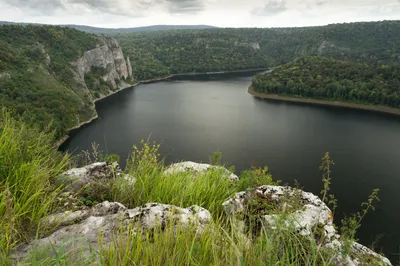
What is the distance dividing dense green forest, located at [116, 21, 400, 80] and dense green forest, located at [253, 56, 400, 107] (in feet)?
141

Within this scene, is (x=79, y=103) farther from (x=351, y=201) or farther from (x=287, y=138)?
(x=351, y=201)

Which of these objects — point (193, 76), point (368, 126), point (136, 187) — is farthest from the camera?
point (193, 76)

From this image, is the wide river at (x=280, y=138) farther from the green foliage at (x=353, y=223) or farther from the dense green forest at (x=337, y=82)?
the green foliage at (x=353, y=223)

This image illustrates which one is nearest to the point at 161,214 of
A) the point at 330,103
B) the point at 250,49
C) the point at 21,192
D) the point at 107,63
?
the point at 21,192

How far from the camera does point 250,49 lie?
16088cm

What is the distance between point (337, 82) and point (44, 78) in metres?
68.5

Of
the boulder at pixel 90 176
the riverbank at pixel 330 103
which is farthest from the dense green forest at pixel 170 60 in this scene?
the riverbank at pixel 330 103

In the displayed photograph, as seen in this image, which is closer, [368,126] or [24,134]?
[24,134]

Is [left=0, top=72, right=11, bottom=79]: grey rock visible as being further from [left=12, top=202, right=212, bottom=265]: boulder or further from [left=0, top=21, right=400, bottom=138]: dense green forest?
[left=12, top=202, right=212, bottom=265]: boulder

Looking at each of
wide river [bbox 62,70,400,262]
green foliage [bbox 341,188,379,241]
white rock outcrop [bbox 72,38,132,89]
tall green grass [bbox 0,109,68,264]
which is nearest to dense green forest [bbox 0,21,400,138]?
tall green grass [bbox 0,109,68,264]

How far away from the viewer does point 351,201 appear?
1030 inches

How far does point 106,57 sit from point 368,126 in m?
82.4

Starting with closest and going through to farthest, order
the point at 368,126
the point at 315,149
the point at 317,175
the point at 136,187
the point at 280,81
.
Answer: the point at 136,187, the point at 317,175, the point at 315,149, the point at 368,126, the point at 280,81

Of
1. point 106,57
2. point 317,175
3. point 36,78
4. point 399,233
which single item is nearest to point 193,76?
point 106,57
